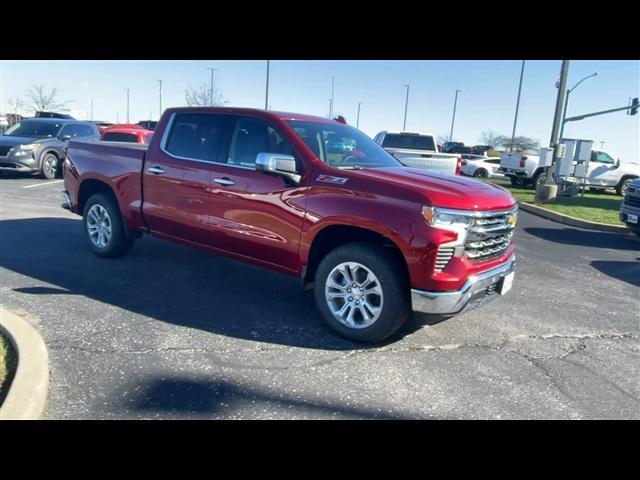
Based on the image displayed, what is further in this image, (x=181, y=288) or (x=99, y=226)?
(x=99, y=226)

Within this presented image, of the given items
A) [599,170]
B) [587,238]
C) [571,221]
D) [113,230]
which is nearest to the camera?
[113,230]

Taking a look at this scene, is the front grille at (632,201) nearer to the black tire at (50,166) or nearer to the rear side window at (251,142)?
the rear side window at (251,142)

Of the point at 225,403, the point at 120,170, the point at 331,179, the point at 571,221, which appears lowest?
the point at 225,403

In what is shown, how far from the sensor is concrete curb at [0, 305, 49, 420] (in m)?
2.73

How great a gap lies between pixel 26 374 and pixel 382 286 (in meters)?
2.54

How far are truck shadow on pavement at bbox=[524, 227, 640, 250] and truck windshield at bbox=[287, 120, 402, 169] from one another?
5816mm

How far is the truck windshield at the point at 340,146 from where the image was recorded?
457 centimetres

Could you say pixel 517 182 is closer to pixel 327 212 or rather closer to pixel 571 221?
pixel 571 221

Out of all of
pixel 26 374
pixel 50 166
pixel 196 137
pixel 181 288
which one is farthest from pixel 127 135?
pixel 26 374

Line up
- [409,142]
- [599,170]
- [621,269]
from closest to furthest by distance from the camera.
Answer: [621,269], [409,142], [599,170]

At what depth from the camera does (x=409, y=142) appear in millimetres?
13062
